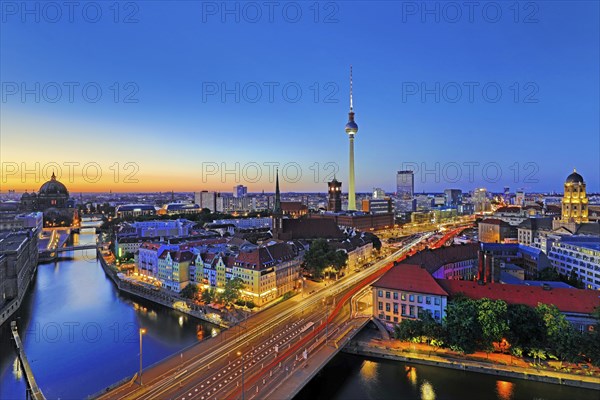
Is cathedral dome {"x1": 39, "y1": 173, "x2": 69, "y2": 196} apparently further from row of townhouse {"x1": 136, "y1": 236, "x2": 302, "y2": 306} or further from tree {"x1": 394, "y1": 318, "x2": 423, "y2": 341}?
tree {"x1": 394, "y1": 318, "x2": 423, "y2": 341}

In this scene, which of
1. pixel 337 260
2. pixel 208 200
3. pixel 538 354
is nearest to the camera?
pixel 538 354

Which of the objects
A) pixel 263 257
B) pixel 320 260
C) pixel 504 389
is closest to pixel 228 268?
pixel 263 257

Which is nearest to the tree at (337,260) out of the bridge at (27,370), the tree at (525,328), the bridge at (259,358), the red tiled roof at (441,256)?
the bridge at (259,358)

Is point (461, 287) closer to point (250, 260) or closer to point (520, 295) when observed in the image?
point (520, 295)

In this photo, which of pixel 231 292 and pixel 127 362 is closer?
pixel 127 362

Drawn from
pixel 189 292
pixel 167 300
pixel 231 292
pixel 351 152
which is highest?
pixel 351 152

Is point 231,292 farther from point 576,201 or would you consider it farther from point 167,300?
point 576,201

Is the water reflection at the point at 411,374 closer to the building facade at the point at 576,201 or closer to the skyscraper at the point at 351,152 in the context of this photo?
the building facade at the point at 576,201
